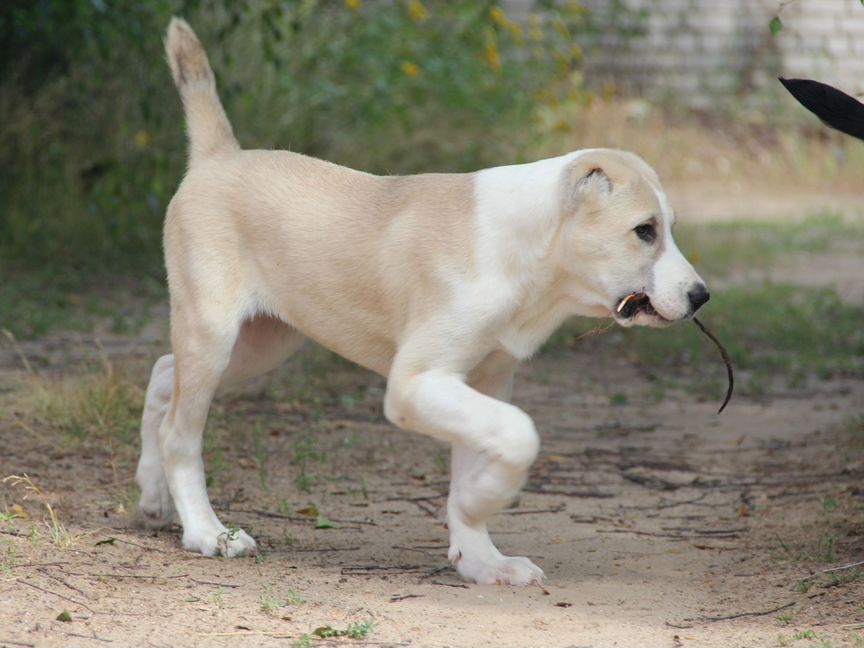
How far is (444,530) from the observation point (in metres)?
4.42

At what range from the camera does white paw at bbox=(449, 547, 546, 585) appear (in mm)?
3756

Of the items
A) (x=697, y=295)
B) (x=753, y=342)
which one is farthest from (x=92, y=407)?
(x=753, y=342)

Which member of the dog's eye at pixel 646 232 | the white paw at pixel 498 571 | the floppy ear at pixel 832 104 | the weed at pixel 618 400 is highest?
the floppy ear at pixel 832 104

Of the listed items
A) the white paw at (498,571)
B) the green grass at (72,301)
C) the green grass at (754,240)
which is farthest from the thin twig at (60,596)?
the green grass at (754,240)

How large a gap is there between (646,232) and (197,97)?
1738mm

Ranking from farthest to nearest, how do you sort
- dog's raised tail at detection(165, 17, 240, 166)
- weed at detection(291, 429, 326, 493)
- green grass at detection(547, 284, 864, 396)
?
green grass at detection(547, 284, 864, 396) → weed at detection(291, 429, 326, 493) → dog's raised tail at detection(165, 17, 240, 166)

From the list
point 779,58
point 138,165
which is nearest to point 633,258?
point 138,165

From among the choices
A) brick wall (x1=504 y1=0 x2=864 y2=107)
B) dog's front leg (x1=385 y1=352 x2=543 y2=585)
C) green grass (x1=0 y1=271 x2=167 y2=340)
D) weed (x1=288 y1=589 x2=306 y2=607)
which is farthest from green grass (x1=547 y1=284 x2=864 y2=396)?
brick wall (x1=504 y1=0 x2=864 y2=107)

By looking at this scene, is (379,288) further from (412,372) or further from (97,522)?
(97,522)

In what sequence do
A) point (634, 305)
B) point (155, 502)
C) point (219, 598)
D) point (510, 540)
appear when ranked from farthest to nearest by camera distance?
point (510, 540)
point (155, 502)
point (634, 305)
point (219, 598)

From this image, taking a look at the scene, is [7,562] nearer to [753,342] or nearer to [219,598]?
[219,598]

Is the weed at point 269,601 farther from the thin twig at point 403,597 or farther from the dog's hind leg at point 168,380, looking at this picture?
the dog's hind leg at point 168,380

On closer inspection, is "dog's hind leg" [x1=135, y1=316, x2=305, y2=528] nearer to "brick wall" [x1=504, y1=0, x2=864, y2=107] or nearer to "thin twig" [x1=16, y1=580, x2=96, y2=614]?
"thin twig" [x1=16, y1=580, x2=96, y2=614]

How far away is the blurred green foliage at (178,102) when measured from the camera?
816 centimetres
